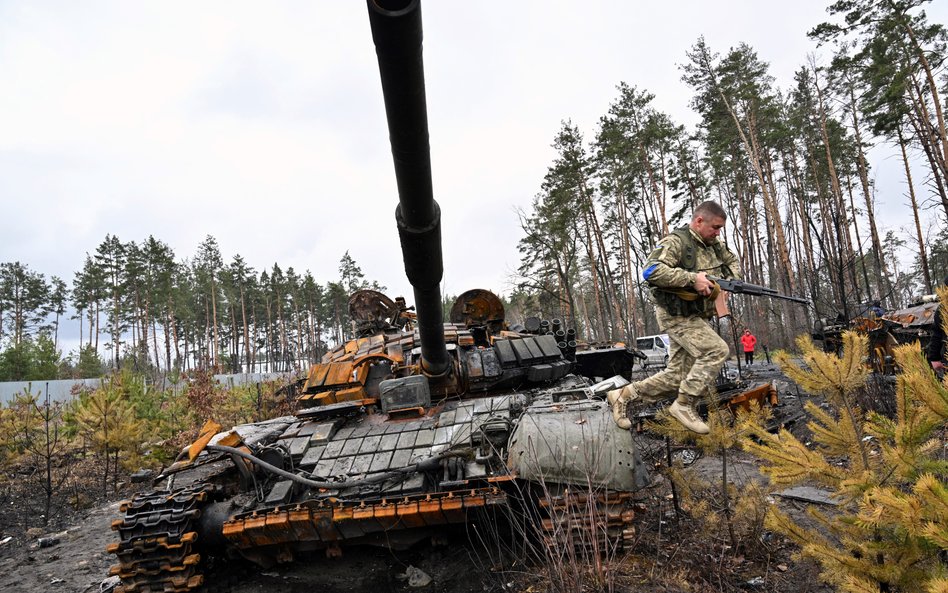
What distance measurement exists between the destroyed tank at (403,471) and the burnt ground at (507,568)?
0.25m

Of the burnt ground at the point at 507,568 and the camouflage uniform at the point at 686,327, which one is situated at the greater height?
the camouflage uniform at the point at 686,327

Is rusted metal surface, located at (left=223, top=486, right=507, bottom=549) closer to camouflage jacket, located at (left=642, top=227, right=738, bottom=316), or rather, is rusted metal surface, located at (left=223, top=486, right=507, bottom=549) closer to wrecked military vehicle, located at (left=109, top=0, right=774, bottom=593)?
wrecked military vehicle, located at (left=109, top=0, right=774, bottom=593)

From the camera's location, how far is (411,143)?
3.17 metres

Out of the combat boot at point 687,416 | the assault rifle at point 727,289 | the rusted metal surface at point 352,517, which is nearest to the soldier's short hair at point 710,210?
the assault rifle at point 727,289

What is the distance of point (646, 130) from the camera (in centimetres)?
2372

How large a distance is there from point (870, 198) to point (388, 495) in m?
28.9

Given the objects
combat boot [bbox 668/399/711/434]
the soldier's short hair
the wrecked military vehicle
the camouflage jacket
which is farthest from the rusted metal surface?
the soldier's short hair

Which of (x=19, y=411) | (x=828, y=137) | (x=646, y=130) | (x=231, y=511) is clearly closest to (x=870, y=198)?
(x=828, y=137)

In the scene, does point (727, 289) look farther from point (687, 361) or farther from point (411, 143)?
point (411, 143)

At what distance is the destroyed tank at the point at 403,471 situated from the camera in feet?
12.9

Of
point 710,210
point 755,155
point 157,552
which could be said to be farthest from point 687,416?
point 755,155

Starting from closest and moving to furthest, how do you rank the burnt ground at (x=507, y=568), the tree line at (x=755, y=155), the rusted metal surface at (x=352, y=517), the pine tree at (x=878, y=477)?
the pine tree at (x=878, y=477), the burnt ground at (x=507, y=568), the rusted metal surface at (x=352, y=517), the tree line at (x=755, y=155)

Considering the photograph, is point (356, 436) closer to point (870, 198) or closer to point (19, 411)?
point (19, 411)

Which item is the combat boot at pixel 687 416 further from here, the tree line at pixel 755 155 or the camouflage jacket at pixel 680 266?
the tree line at pixel 755 155
